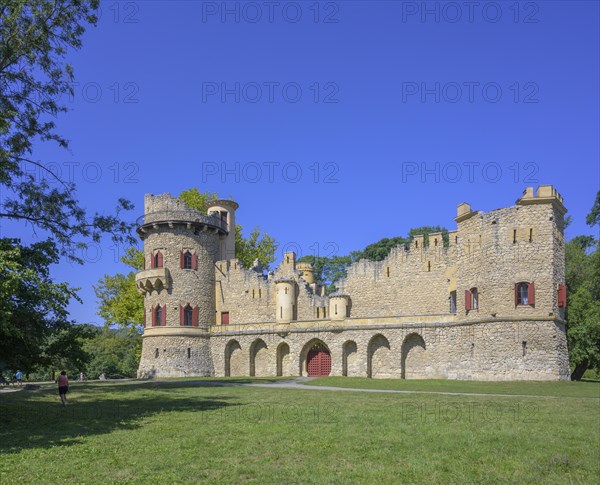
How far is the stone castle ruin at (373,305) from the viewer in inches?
1387

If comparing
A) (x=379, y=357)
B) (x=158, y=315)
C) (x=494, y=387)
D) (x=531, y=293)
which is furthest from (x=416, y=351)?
(x=158, y=315)

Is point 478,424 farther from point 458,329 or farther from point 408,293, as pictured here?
point 408,293

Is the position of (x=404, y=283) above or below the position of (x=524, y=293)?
above

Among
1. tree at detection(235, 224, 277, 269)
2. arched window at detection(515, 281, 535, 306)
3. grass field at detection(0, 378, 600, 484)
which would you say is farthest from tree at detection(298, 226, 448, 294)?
grass field at detection(0, 378, 600, 484)

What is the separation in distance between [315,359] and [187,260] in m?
12.9

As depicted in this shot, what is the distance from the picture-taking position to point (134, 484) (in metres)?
10.8

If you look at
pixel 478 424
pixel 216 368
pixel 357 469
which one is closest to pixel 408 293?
pixel 216 368

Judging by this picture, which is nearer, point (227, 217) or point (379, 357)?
point (379, 357)

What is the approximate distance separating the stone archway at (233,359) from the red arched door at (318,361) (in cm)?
582

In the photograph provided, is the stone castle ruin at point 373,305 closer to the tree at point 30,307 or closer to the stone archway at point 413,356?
the stone archway at point 413,356

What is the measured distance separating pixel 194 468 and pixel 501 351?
89.4 ft

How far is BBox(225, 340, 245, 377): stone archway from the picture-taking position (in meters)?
46.4

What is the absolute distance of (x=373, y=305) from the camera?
43.2 metres

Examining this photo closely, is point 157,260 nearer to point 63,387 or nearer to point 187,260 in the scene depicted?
point 187,260
